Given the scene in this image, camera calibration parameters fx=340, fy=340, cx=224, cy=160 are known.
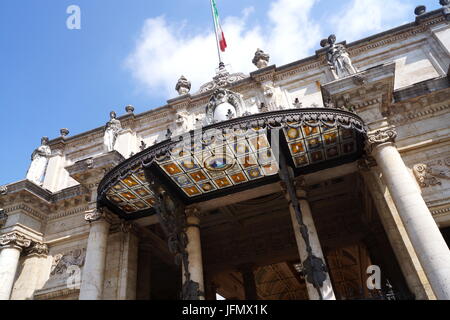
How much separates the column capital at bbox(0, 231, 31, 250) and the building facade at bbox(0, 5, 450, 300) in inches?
1.6

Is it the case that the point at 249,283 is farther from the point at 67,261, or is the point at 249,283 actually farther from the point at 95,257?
the point at 67,261

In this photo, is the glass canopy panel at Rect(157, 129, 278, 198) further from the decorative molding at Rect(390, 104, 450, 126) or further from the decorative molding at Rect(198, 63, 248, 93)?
the decorative molding at Rect(198, 63, 248, 93)

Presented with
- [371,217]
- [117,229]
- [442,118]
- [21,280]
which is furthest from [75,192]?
[442,118]

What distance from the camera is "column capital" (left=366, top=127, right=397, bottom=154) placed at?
28.8ft

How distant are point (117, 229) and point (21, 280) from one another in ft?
12.4

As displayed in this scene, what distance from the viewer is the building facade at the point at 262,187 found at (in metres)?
8.41

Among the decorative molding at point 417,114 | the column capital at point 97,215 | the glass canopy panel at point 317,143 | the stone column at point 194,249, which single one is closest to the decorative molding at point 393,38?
the decorative molding at point 417,114

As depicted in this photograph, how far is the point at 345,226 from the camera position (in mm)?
14125

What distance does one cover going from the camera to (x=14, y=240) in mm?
11148

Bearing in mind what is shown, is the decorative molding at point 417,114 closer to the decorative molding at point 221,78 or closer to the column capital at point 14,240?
the decorative molding at point 221,78

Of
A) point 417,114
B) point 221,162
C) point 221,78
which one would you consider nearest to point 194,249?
point 221,162

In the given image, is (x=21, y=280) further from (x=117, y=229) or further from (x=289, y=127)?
(x=289, y=127)
